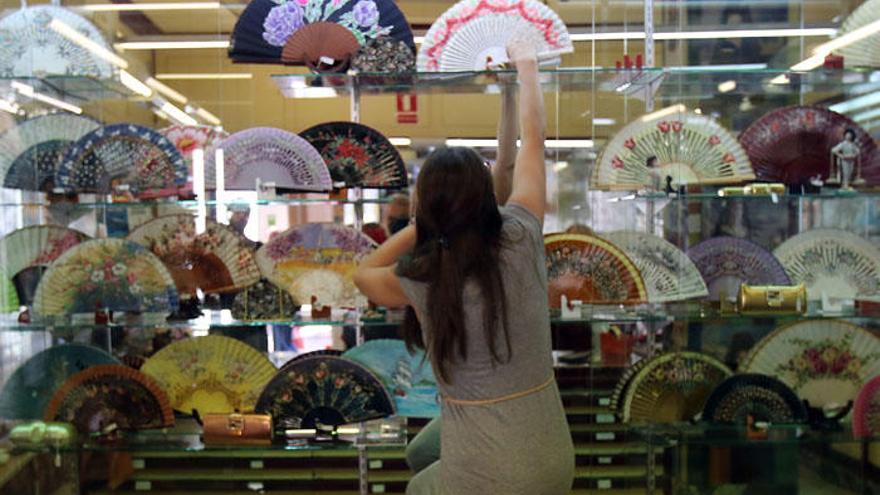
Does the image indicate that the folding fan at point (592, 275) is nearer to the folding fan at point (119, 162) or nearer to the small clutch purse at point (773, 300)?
the small clutch purse at point (773, 300)

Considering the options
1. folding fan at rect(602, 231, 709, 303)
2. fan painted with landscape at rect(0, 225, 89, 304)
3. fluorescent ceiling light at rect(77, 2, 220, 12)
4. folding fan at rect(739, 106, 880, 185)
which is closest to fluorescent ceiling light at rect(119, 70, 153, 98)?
fluorescent ceiling light at rect(77, 2, 220, 12)

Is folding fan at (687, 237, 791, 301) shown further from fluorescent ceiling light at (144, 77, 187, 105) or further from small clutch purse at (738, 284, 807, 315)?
fluorescent ceiling light at (144, 77, 187, 105)

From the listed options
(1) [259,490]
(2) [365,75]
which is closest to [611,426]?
(1) [259,490]

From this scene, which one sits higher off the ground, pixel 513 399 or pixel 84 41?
pixel 84 41

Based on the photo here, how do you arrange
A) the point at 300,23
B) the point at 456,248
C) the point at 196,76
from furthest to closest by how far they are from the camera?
the point at 196,76
the point at 300,23
the point at 456,248

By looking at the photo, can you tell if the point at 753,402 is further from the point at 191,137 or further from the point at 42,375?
the point at 42,375

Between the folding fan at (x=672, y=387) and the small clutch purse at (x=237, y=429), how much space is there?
1256 mm

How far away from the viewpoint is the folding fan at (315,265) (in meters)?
2.81

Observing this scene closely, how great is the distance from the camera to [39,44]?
2760 mm

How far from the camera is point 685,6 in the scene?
312 centimetres

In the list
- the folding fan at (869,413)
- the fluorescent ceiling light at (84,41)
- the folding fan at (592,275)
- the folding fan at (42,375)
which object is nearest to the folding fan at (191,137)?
the fluorescent ceiling light at (84,41)

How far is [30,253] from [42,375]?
17.3 inches

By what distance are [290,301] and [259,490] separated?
926 millimetres

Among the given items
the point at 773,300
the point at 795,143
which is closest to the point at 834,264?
the point at 773,300
